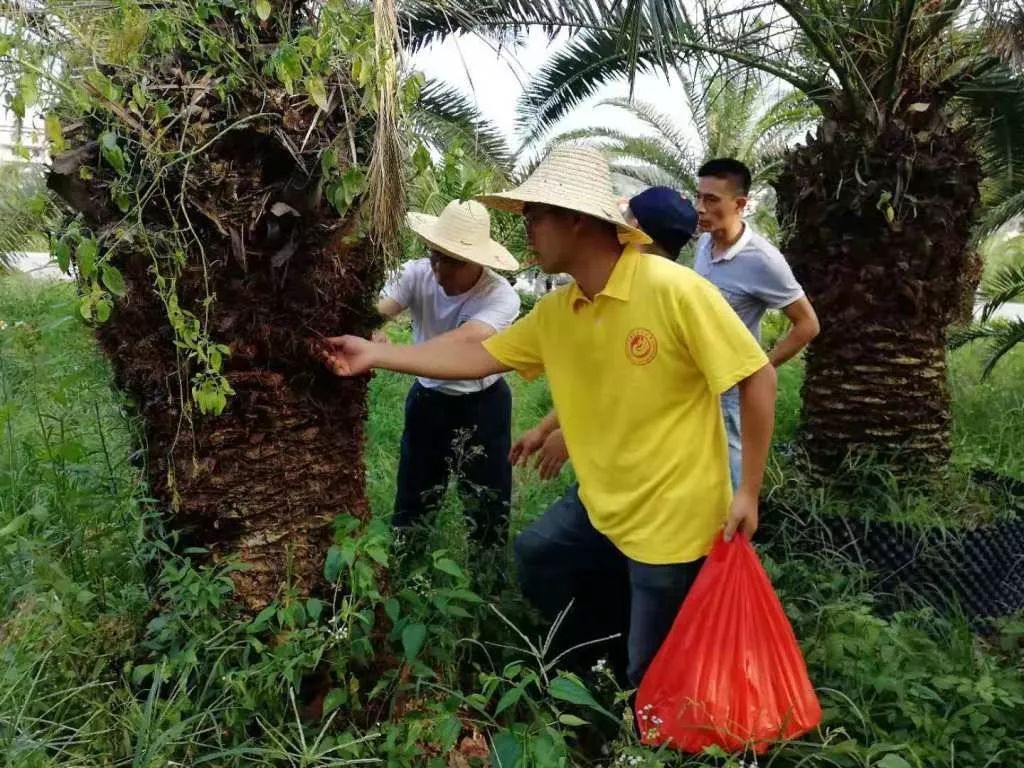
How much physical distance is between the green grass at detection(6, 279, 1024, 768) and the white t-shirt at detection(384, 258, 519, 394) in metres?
0.76

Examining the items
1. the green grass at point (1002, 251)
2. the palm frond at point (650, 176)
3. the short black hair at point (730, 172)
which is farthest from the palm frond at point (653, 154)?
the short black hair at point (730, 172)

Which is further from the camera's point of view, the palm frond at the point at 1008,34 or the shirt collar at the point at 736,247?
the palm frond at the point at 1008,34

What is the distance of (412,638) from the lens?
2.17m

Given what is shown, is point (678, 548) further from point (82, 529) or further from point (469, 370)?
point (82, 529)

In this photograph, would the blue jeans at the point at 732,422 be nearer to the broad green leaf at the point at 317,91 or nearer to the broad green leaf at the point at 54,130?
the broad green leaf at the point at 317,91

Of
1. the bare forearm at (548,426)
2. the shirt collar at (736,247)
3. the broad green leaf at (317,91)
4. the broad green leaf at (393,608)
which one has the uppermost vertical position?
the broad green leaf at (317,91)

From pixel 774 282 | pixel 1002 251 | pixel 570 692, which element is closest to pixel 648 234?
pixel 774 282

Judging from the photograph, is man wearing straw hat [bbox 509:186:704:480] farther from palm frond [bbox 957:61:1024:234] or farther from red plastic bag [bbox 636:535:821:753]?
palm frond [bbox 957:61:1024:234]

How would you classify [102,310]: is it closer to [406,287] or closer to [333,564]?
[333,564]

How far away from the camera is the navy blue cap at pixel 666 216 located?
2.99 metres

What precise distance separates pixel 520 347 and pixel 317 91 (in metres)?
1.06

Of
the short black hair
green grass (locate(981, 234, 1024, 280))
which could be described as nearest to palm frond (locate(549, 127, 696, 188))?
green grass (locate(981, 234, 1024, 280))

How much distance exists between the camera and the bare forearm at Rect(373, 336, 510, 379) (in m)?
2.50

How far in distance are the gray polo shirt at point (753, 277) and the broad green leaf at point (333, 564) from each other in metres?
2.04
